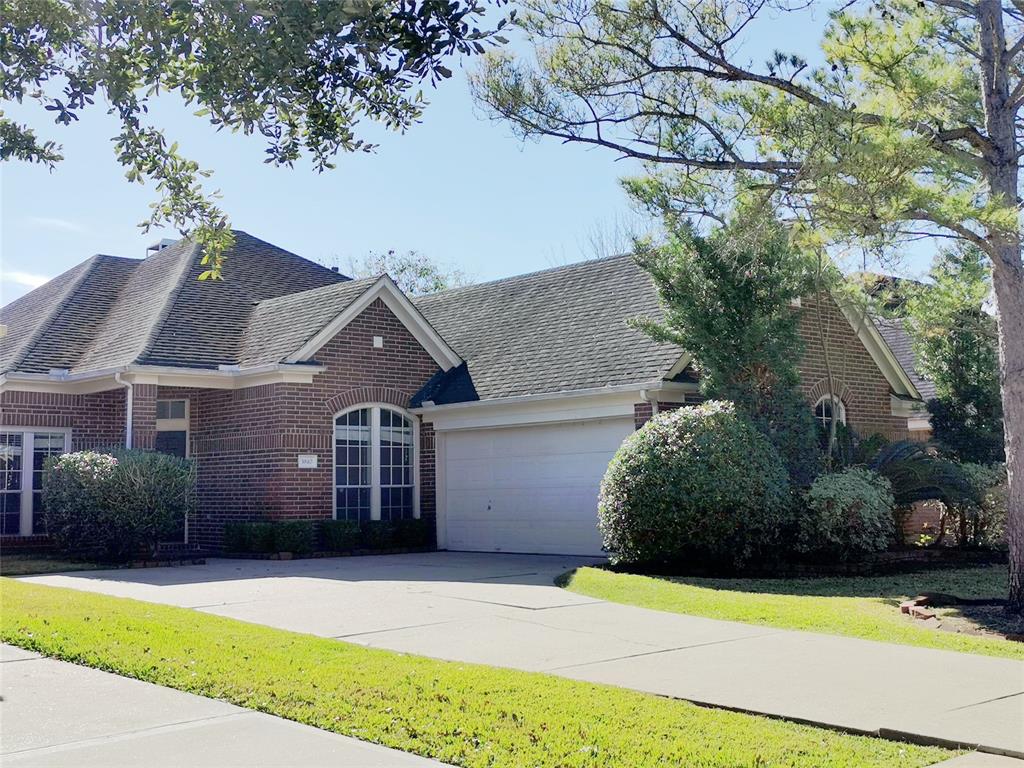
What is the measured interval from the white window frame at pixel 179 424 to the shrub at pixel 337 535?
3.51 m

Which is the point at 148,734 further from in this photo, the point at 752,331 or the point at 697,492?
the point at 752,331

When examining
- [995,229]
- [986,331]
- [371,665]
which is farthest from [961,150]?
[371,665]

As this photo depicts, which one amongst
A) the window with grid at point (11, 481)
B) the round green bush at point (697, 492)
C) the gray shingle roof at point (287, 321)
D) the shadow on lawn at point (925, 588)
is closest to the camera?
the shadow on lawn at point (925, 588)

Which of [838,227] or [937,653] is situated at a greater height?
[838,227]

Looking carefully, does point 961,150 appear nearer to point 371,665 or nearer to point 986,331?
point 986,331

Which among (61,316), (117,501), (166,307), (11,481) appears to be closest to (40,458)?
(11,481)

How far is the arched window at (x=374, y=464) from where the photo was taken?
19844mm

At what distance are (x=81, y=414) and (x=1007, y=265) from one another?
1635 centimetres

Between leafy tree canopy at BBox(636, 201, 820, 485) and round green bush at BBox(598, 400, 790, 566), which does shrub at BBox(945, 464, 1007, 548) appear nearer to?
leafy tree canopy at BBox(636, 201, 820, 485)

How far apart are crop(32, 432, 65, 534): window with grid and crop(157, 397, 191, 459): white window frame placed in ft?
6.07

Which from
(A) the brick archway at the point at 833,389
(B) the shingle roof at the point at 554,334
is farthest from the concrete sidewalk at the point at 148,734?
(A) the brick archway at the point at 833,389

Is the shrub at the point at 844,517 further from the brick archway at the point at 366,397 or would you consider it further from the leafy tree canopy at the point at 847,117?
the brick archway at the point at 366,397

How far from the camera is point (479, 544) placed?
785 inches

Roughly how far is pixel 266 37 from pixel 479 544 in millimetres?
14361
